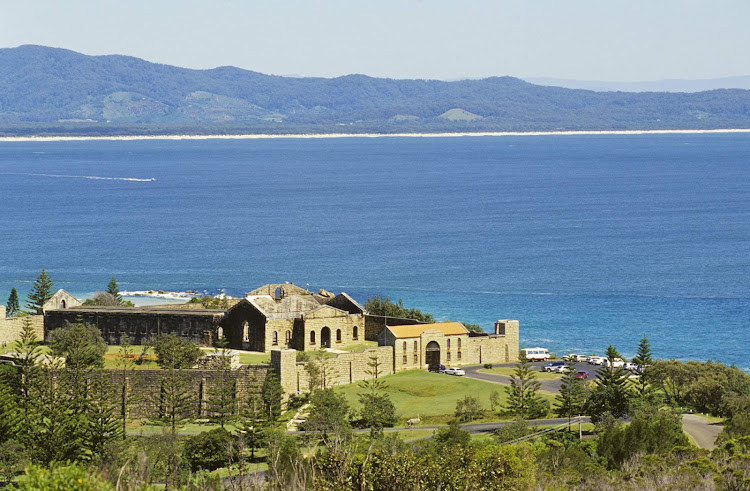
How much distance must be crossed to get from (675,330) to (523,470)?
44.6 m

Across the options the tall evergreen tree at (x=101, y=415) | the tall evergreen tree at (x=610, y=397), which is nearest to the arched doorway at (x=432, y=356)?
the tall evergreen tree at (x=610, y=397)

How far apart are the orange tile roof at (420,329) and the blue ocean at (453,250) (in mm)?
13317

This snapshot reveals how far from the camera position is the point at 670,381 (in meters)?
53.4

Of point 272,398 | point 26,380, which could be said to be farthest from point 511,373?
point 26,380

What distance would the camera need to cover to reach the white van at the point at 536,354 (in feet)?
191

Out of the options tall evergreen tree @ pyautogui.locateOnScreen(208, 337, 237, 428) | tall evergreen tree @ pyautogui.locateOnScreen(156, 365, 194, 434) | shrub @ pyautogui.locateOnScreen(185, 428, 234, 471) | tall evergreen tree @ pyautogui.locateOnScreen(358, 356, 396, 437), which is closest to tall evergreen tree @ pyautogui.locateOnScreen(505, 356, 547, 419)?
tall evergreen tree @ pyautogui.locateOnScreen(358, 356, 396, 437)

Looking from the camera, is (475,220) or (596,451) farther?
(475,220)

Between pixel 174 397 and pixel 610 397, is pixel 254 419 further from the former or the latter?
pixel 610 397

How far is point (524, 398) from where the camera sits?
45.8 m

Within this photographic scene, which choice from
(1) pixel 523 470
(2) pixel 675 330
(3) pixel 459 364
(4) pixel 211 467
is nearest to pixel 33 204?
(2) pixel 675 330

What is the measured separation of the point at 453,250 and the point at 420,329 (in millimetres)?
52457

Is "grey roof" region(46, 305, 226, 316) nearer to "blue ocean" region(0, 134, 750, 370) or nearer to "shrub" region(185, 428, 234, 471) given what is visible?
"shrub" region(185, 428, 234, 471)

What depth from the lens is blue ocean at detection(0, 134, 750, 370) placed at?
77188mm

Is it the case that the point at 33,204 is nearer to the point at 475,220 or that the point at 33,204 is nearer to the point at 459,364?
the point at 475,220
